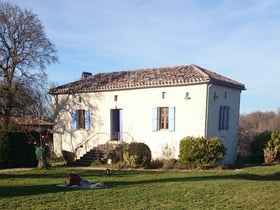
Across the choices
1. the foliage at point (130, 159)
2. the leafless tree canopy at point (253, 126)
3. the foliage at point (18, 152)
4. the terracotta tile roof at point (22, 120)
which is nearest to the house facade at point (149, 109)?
the leafless tree canopy at point (253, 126)

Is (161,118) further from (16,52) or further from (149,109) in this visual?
(16,52)

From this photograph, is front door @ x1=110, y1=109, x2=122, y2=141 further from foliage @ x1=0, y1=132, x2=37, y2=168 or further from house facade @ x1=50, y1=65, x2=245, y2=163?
foliage @ x1=0, y1=132, x2=37, y2=168

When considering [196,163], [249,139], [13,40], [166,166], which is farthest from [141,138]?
[13,40]

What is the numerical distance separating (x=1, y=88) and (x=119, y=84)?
23.8 ft

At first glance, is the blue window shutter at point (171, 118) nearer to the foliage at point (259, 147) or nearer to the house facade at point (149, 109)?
the house facade at point (149, 109)

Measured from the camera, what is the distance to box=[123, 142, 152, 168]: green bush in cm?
1689

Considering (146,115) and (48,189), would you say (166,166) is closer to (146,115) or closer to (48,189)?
(146,115)

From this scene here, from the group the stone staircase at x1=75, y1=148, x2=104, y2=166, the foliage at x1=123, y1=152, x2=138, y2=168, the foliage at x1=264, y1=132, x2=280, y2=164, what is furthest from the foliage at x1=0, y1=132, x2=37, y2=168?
the foliage at x1=264, y1=132, x2=280, y2=164

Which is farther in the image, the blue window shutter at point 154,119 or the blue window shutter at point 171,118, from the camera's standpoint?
the blue window shutter at point 154,119

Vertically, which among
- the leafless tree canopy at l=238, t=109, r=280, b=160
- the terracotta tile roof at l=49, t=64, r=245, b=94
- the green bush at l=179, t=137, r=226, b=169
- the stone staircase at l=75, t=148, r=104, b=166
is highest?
the terracotta tile roof at l=49, t=64, r=245, b=94

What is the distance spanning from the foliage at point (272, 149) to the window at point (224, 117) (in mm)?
2469

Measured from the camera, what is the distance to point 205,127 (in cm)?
1709

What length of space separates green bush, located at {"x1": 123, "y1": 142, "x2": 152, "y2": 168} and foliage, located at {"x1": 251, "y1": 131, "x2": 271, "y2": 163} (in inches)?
260

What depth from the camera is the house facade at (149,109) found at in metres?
17.5
